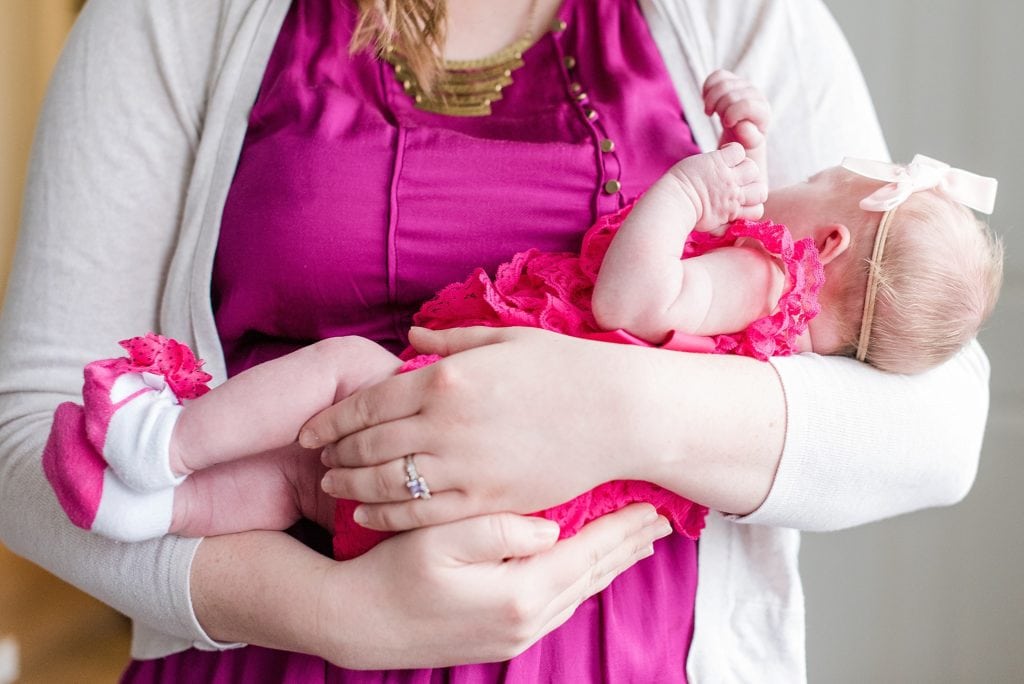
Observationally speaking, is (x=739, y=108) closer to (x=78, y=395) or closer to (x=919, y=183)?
(x=919, y=183)

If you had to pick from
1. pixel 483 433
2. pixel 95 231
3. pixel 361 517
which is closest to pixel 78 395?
pixel 95 231

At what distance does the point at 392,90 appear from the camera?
4.00 feet

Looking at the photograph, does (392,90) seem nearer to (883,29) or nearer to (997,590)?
(883,29)

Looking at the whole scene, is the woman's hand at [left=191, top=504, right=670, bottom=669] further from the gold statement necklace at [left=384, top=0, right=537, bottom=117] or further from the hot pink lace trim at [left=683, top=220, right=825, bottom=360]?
the gold statement necklace at [left=384, top=0, right=537, bottom=117]

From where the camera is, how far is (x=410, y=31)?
3.89 feet

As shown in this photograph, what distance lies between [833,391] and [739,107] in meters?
0.36

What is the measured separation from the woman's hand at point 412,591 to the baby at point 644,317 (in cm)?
5

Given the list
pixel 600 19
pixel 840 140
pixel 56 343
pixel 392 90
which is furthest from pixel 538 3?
pixel 56 343

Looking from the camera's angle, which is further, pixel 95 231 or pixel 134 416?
pixel 95 231

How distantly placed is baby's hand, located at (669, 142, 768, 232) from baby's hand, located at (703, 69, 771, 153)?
3.1 inches

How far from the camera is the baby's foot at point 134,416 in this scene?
0.86 meters

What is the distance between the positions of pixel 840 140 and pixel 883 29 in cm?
58

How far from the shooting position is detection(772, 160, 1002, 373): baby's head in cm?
103

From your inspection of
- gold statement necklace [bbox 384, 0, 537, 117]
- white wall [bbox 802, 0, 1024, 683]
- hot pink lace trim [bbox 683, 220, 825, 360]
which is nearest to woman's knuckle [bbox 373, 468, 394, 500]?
hot pink lace trim [bbox 683, 220, 825, 360]
